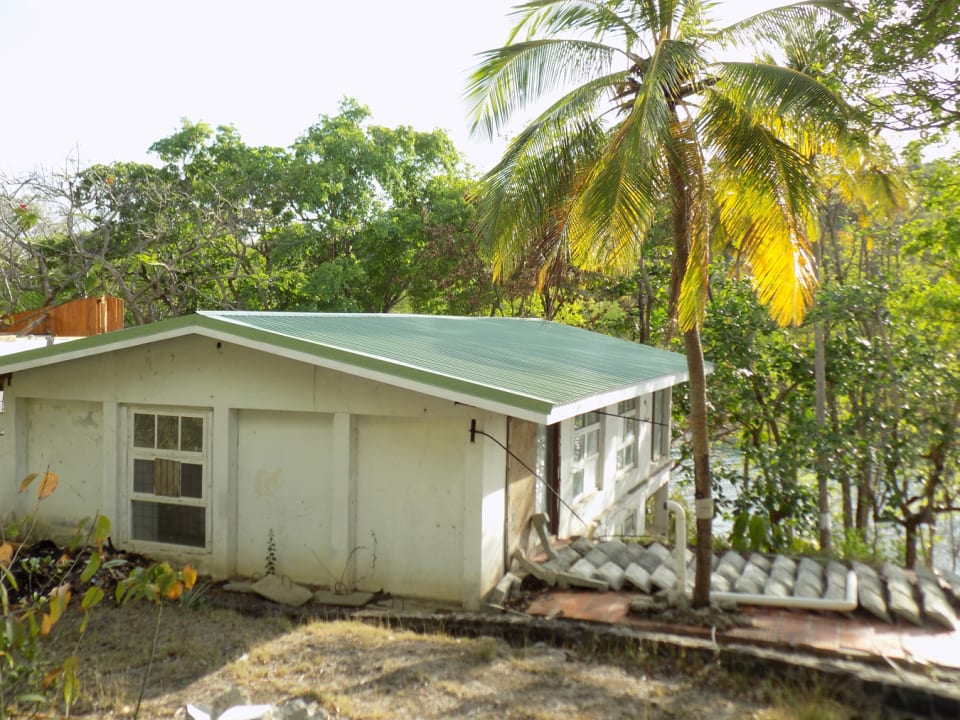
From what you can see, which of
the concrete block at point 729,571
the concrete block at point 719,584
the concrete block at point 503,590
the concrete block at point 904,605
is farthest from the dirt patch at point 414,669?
the concrete block at point 904,605

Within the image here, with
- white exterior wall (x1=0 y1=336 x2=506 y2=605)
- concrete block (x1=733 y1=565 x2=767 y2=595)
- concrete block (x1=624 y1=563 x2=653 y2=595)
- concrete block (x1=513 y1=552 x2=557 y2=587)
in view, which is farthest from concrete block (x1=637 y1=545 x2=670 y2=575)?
white exterior wall (x1=0 y1=336 x2=506 y2=605)

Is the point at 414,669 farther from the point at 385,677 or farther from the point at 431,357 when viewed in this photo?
the point at 431,357

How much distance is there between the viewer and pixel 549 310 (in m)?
25.7

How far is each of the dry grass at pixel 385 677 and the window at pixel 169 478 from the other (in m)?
1.84

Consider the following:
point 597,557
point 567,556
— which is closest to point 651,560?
point 597,557

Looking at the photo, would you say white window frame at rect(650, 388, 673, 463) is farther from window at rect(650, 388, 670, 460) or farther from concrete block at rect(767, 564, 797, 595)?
concrete block at rect(767, 564, 797, 595)

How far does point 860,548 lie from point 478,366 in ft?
29.2

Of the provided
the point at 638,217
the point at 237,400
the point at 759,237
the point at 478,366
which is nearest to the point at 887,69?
the point at 759,237

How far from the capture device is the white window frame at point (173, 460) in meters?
9.12

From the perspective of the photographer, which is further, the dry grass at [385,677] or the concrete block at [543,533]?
the concrete block at [543,533]

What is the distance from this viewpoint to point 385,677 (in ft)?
20.5

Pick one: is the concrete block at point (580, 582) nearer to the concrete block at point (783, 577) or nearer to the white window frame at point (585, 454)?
the concrete block at point (783, 577)

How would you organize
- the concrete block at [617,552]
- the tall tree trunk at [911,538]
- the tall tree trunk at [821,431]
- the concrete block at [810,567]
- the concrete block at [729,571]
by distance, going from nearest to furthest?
1. the concrete block at [729,571]
2. the concrete block at [810,567]
3. the concrete block at [617,552]
4. the tall tree trunk at [821,431]
5. the tall tree trunk at [911,538]

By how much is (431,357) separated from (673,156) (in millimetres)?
3266
